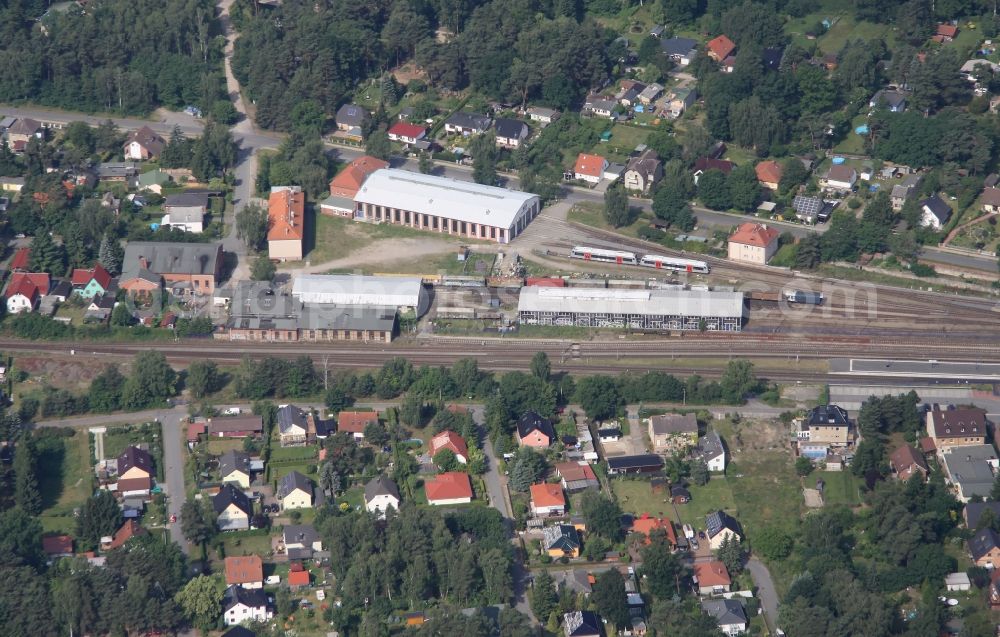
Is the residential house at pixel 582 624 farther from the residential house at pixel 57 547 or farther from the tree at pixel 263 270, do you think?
the tree at pixel 263 270

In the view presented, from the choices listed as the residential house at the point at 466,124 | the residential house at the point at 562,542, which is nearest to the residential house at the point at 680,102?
the residential house at the point at 466,124

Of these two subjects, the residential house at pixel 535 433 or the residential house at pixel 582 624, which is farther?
the residential house at pixel 535 433

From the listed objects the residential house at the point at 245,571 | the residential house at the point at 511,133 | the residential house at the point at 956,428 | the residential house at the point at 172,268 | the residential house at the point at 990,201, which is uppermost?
the residential house at the point at 511,133

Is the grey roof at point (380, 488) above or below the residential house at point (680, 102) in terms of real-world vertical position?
below

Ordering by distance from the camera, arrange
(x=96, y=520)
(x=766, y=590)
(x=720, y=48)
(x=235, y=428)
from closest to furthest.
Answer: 1. (x=766, y=590)
2. (x=96, y=520)
3. (x=235, y=428)
4. (x=720, y=48)

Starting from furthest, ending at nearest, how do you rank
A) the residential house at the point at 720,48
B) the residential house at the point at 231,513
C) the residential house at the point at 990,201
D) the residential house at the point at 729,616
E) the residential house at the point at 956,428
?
the residential house at the point at 720,48
the residential house at the point at 990,201
the residential house at the point at 956,428
the residential house at the point at 231,513
the residential house at the point at 729,616

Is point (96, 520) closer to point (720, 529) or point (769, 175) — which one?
point (720, 529)

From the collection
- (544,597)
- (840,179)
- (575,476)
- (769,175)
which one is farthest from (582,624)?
(840,179)
